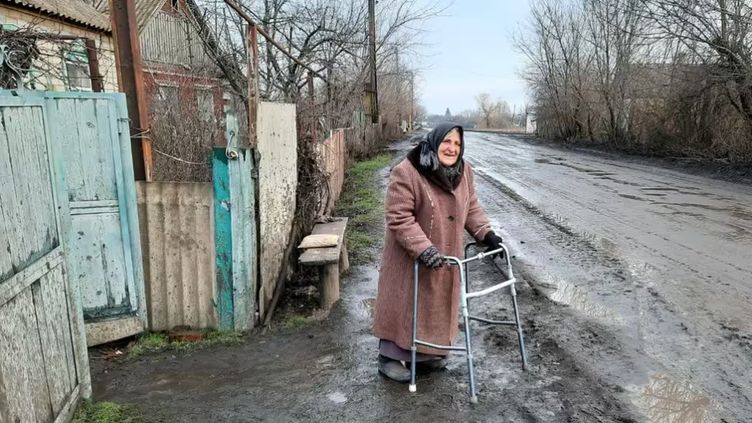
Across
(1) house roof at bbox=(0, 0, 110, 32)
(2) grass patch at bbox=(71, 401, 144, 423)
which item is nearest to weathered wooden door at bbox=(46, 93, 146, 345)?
(2) grass patch at bbox=(71, 401, 144, 423)

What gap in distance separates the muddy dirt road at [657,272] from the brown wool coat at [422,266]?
3.99 feet

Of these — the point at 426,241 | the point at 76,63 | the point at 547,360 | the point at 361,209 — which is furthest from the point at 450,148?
the point at 361,209

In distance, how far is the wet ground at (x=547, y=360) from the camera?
11.1 ft

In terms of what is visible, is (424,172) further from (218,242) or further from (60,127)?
(60,127)

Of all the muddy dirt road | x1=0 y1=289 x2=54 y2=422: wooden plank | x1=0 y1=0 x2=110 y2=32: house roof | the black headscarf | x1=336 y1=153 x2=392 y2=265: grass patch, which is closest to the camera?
x1=0 y1=289 x2=54 y2=422: wooden plank

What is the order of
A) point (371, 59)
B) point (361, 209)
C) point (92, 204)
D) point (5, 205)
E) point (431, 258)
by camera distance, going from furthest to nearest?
point (371, 59), point (361, 209), point (92, 204), point (431, 258), point (5, 205)

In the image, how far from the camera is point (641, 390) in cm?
352

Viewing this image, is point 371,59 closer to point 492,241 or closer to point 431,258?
point 492,241

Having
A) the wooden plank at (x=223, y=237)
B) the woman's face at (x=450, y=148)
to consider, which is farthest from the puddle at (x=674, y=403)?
the wooden plank at (x=223, y=237)

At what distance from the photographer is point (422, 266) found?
361 cm

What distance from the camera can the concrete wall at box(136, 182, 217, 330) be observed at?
4371 mm

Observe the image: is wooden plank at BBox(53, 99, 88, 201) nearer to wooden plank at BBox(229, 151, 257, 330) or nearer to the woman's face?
wooden plank at BBox(229, 151, 257, 330)

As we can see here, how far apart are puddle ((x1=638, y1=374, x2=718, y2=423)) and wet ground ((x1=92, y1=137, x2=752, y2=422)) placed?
0.01m

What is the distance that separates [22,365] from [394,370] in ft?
7.28
